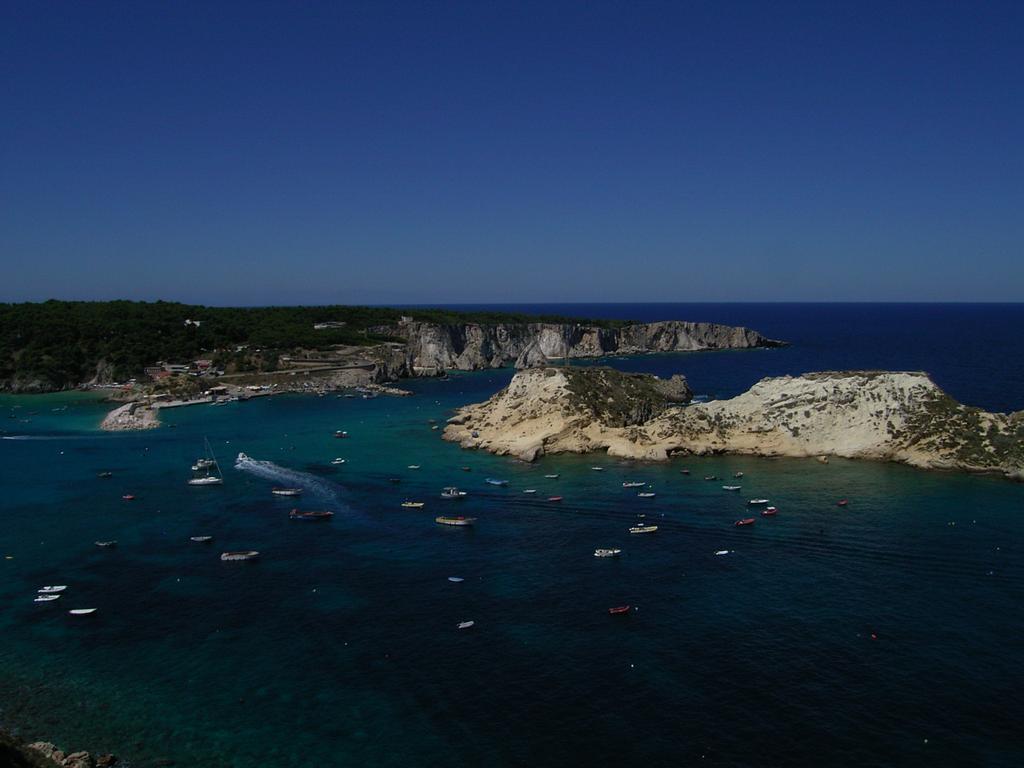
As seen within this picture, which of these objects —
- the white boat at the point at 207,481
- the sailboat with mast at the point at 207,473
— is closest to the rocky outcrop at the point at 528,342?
the sailboat with mast at the point at 207,473

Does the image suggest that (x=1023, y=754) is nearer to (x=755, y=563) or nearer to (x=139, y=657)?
(x=755, y=563)

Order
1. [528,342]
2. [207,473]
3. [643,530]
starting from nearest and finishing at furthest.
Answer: [643,530], [207,473], [528,342]

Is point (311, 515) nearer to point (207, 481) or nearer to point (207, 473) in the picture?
point (207, 481)

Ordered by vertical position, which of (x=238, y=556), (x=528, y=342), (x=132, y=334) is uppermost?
(x=132, y=334)

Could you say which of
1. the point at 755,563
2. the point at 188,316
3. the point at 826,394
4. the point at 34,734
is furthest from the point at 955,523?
the point at 188,316

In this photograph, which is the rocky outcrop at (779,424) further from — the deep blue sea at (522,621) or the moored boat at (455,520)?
the moored boat at (455,520)

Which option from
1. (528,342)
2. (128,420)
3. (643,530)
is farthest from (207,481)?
(528,342)

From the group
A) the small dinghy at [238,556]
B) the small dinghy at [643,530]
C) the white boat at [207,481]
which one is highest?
the white boat at [207,481]
